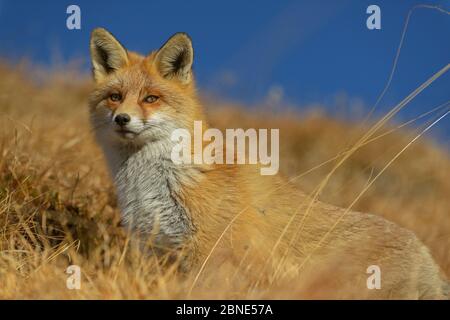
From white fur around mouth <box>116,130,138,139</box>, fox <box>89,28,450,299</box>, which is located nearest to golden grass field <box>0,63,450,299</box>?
fox <box>89,28,450,299</box>

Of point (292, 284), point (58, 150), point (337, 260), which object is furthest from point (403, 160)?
point (292, 284)

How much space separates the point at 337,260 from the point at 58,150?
3.98 metres

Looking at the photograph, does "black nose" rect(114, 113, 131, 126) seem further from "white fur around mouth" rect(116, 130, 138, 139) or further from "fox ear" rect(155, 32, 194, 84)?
"fox ear" rect(155, 32, 194, 84)

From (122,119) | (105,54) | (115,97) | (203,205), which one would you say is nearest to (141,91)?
(115,97)

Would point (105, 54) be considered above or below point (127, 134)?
above

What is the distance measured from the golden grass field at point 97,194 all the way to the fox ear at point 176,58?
1290 mm

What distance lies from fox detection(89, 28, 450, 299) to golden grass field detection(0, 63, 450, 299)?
289 millimetres

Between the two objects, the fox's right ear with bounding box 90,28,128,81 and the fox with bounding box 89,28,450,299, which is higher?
the fox's right ear with bounding box 90,28,128,81

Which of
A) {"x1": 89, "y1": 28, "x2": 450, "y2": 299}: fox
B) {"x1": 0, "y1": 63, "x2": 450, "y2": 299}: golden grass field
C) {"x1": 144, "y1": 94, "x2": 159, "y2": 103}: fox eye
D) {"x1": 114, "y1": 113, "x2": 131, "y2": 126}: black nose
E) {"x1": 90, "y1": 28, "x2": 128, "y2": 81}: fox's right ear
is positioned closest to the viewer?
{"x1": 0, "y1": 63, "x2": 450, "y2": 299}: golden grass field

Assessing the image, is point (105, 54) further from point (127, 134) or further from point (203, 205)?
point (203, 205)

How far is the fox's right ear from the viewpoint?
5.19 meters

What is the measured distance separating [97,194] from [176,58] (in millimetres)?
2028

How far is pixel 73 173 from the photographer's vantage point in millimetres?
6895

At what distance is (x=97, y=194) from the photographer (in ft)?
21.5
